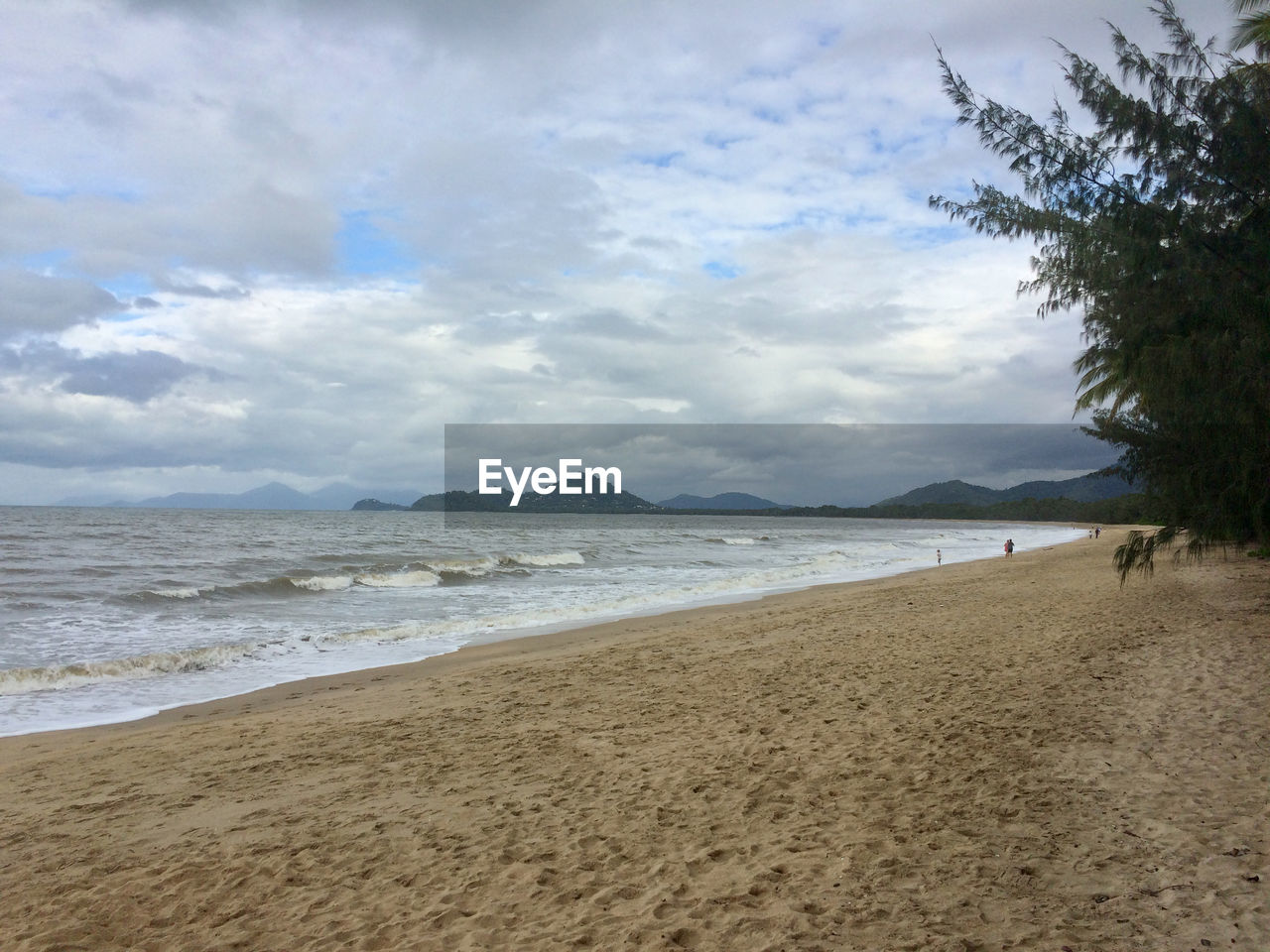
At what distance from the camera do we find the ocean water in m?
10.3

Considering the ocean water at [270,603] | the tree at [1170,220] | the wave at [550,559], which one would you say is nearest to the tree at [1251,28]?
the tree at [1170,220]

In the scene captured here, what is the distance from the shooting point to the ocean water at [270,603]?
10305 millimetres

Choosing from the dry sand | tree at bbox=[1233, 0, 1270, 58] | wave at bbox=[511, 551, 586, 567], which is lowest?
wave at bbox=[511, 551, 586, 567]

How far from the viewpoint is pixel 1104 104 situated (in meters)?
5.56

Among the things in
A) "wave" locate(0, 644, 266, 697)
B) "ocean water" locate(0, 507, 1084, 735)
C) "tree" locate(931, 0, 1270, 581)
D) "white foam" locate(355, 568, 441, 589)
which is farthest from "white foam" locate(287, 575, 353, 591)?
"tree" locate(931, 0, 1270, 581)

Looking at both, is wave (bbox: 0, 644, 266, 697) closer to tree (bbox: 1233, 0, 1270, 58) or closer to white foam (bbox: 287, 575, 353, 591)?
white foam (bbox: 287, 575, 353, 591)

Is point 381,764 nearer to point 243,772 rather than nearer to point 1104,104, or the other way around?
point 243,772

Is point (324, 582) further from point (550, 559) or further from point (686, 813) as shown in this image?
point (686, 813)

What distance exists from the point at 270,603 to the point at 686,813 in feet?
54.1

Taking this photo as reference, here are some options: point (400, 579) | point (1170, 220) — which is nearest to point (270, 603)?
point (400, 579)

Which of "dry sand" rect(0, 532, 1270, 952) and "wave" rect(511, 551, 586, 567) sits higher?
"dry sand" rect(0, 532, 1270, 952)

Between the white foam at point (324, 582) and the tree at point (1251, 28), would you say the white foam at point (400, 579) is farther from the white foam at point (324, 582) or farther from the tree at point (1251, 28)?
the tree at point (1251, 28)

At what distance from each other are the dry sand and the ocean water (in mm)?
2444

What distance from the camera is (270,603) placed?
18.5m
